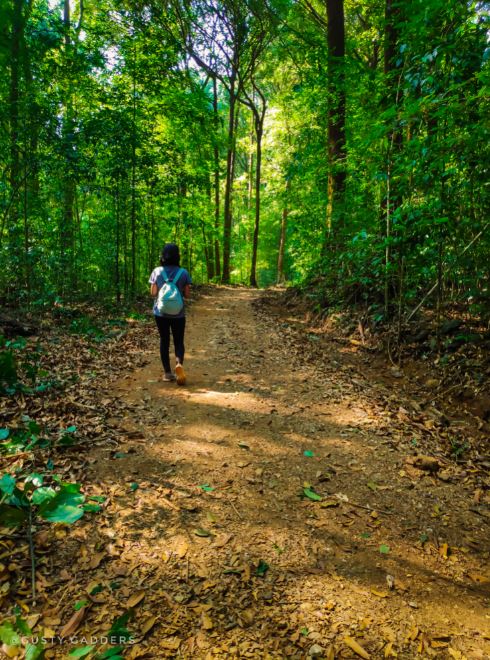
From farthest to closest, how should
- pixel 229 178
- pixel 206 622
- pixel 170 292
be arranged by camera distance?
pixel 229 178 → pixel 170 292 → pixel 206 622

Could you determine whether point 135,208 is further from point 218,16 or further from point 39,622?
point 218,16

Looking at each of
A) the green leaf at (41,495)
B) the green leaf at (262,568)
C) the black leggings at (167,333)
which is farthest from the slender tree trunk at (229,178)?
the green leaf at (262,568)

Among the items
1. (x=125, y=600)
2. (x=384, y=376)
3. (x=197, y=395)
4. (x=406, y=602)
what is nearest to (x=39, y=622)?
(x=125, y=600)

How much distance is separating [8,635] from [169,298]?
4009 millimetres

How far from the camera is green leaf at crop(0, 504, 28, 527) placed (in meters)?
2.40

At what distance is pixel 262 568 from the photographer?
254 cm

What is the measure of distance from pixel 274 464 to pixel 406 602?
5.35 ft

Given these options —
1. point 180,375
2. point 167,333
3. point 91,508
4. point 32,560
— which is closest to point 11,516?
point 32,560

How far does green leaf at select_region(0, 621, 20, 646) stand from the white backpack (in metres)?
3.94

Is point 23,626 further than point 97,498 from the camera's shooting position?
No

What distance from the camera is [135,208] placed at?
36.8ft

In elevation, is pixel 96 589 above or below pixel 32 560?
below

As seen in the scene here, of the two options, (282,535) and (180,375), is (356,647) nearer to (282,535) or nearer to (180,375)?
(282,535)

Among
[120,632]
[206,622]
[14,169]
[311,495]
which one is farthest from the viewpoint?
[14,169]
